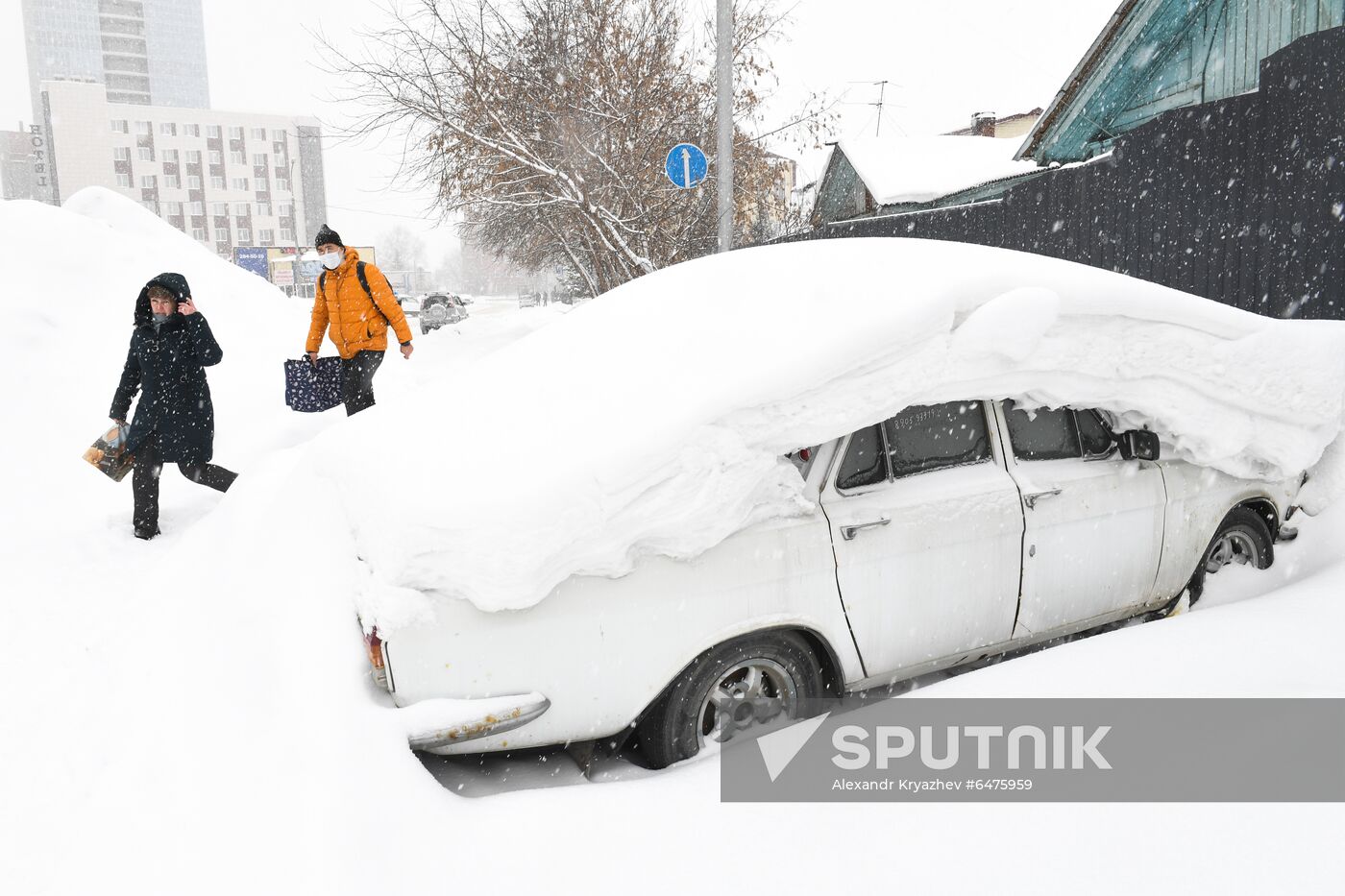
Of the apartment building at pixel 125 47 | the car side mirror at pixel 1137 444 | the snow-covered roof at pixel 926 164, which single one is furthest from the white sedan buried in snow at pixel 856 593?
Result: the apartment building at pixel 125 47

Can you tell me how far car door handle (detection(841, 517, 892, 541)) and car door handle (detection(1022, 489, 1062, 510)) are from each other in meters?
0.63

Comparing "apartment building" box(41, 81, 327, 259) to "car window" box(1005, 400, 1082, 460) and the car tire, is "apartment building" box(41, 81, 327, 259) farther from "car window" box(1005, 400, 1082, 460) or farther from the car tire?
the car tire

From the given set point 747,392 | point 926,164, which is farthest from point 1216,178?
point 926,164

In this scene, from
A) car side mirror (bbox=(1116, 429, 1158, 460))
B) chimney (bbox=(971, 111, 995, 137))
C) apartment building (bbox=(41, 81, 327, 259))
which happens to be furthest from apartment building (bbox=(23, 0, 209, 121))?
car side mirror (bbox=(1116, 429, 1158, 460))

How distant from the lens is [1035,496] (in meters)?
3.18

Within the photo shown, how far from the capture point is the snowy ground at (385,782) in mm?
1964

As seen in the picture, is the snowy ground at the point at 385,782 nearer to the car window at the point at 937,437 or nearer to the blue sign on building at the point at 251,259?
the car window at the point at 937,437

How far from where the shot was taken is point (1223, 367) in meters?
3.41

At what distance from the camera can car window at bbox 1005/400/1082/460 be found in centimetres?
328

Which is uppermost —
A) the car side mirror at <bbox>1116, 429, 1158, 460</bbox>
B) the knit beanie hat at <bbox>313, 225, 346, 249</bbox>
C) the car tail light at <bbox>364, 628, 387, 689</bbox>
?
the knit beanie hat at <bbox>313, 225, 346, 249</bbox>

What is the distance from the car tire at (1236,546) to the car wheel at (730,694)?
6.54 feet

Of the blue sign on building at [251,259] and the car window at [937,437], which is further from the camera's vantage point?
the blue sign on building at [251,259]

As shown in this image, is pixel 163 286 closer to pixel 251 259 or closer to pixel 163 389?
pixel 163 389

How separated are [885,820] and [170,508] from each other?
542 centimetres
